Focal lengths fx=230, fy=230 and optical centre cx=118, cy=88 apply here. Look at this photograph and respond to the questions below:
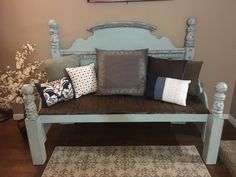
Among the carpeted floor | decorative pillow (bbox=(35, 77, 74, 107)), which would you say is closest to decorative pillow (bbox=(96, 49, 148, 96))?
decorative pillow (bbox=(35, 77, 74, 107))

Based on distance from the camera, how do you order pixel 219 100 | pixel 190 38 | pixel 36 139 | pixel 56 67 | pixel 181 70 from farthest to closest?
1. pixel 190 38
2. pixel 56 67
3. pixel 181 70
4. pixel 36 139
5. pixel 219 100

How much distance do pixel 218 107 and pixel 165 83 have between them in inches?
20.4

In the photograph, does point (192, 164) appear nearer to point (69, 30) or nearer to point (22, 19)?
point (69, 30)

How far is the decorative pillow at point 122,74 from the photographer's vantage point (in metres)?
2.36

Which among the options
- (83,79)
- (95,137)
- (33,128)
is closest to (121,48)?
(83,79)

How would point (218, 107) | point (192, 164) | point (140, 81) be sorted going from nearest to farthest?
point (218, 107)
point (192, 164)
point (140, 81)

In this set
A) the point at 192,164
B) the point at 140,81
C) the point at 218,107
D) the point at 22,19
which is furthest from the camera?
the point at 22,19

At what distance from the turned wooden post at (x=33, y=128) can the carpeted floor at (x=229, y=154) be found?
1690 mm

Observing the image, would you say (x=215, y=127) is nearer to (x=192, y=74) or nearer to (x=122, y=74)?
(x=192, y=74)

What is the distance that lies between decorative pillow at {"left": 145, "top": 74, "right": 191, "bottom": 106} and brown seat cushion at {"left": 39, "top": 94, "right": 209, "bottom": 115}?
0.05m

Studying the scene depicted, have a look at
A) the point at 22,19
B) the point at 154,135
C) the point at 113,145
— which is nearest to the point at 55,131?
the point at 113,145

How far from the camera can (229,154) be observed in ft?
7.02

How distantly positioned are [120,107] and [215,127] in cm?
85

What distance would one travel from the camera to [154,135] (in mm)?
2592
